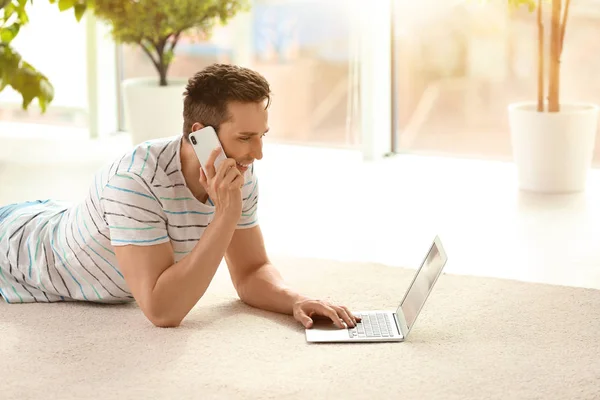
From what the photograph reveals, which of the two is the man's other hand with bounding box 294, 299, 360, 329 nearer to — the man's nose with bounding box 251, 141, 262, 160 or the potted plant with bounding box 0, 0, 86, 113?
the man's nose with bounding box 251, 141, 262, 160

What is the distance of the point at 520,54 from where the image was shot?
476 cm

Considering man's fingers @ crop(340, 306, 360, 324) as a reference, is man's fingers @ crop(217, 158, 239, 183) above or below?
above

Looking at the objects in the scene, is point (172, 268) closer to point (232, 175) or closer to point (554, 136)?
point (232, 175)

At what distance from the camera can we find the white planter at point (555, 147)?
13.5ft

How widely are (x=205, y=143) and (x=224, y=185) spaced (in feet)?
0.33

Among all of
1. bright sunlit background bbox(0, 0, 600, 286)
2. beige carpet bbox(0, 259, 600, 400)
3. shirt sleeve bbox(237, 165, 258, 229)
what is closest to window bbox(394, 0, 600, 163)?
bright sunlit background bbox(0, 0, 600, 286)

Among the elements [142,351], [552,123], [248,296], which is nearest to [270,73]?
[552,123]

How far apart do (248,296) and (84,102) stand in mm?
3554

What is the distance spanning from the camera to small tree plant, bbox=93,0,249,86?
492cm

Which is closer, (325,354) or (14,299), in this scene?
(325,354)

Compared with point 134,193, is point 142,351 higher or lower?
lower

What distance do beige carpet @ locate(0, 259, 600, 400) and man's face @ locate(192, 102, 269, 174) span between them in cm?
44

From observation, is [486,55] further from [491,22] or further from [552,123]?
[552,123]

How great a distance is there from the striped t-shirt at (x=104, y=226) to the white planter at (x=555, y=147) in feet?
6.26
